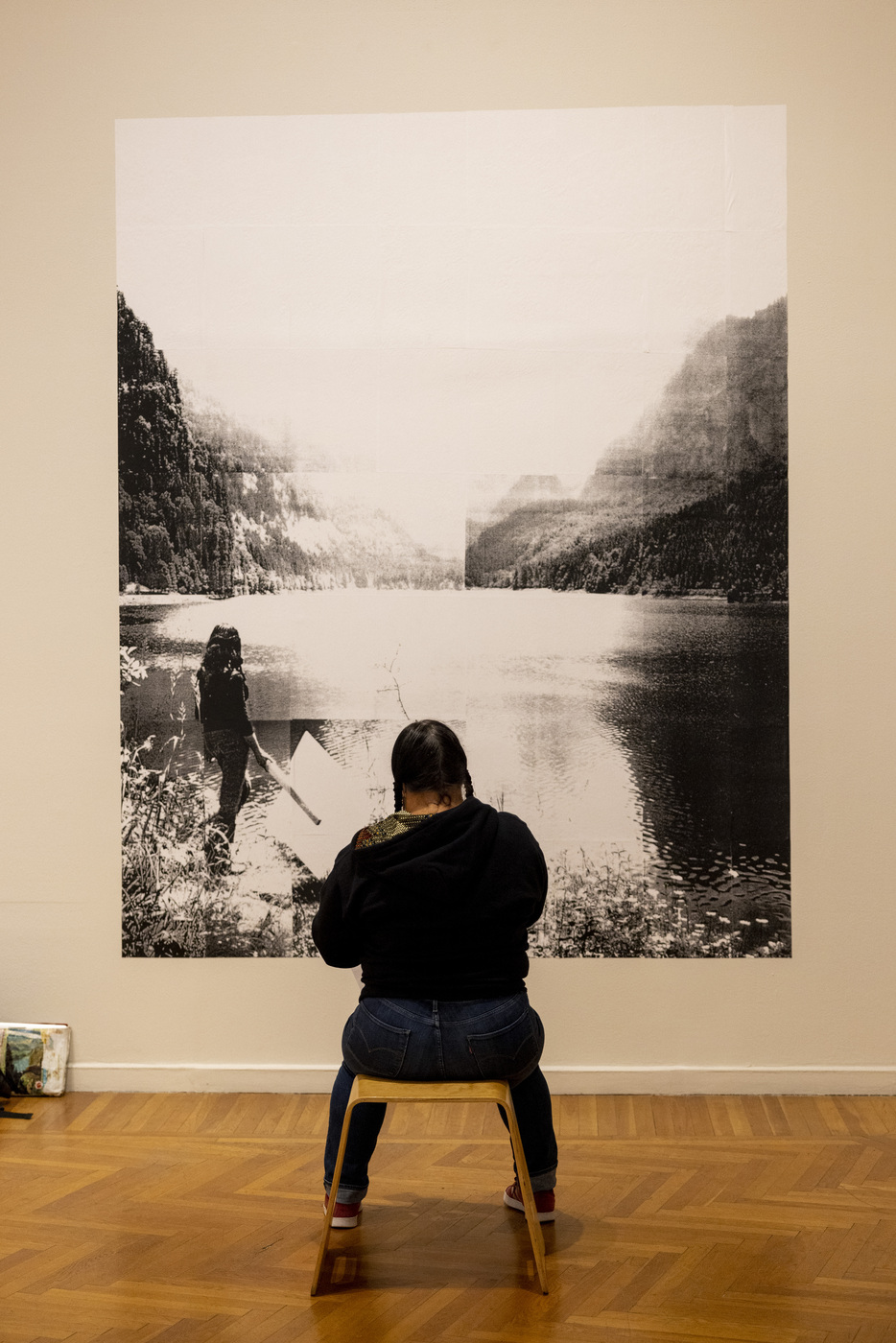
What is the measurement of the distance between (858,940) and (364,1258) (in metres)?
2.01

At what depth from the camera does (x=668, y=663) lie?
12.8 ft

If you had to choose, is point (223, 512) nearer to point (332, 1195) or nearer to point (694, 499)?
point (694, 499)

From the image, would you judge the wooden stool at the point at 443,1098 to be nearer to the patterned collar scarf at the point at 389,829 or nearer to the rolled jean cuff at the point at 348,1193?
the rolled jean cuff at the point at 348,1193

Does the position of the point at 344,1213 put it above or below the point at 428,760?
below

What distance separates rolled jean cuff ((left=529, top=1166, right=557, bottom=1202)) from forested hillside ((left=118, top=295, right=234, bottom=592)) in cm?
211

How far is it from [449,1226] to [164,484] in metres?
2.45

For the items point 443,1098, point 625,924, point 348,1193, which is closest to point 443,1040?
point 443,1098

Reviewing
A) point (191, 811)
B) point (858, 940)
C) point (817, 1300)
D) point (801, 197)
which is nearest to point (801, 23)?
point (801, 197)

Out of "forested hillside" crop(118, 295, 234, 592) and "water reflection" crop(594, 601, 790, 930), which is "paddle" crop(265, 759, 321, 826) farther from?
"water reflection" crop(594, 601, 790, 930)

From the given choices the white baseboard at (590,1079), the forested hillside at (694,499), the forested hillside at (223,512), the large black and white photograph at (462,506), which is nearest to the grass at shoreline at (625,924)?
the large black and white photograph at (462,506)

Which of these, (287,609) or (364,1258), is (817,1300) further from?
(287,609)

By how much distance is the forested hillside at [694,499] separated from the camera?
3.89 meters

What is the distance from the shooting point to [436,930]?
2.49 meters

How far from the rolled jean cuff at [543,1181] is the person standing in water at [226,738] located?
160 centimetres
